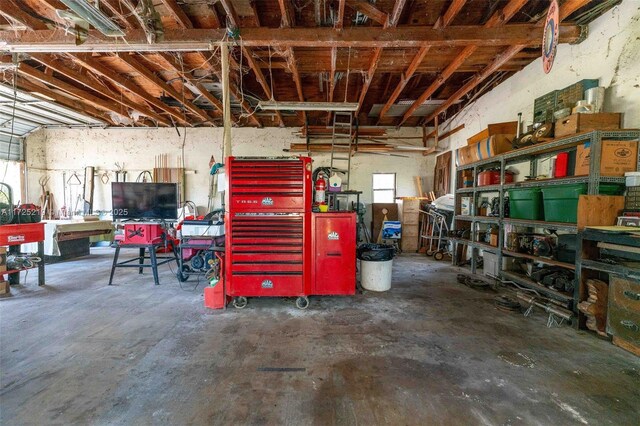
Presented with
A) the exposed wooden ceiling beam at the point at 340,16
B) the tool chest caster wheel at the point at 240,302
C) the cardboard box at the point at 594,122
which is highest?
the exposed wooden ceiling beam at the point at 340,16

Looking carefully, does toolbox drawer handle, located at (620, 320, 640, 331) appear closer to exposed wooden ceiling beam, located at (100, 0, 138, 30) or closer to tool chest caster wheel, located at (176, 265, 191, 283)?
tool chest caster wheel, located at (176, 265, 191, 283)

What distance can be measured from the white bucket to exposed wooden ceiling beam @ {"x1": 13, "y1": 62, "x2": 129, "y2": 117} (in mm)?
6300

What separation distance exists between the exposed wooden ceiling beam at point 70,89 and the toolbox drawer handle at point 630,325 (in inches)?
325

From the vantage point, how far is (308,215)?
10.1ft

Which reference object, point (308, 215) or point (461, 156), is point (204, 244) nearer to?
point (308, 215)

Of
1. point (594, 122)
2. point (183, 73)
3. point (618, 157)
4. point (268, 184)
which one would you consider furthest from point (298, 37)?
point (618, 157)

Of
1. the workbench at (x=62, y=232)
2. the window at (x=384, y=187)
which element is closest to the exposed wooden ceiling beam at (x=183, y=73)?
the workbench at (x=62, y=232)

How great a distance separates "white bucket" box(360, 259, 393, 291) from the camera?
3.63 metres

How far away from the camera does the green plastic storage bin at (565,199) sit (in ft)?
8.64

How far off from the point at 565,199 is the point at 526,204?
58cm

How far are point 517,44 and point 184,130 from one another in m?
7.75

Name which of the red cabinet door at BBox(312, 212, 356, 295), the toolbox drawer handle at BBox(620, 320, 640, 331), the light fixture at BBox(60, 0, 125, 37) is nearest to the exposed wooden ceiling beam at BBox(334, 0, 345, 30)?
the red cabinet door at BBox(312, 212, 356, 295)

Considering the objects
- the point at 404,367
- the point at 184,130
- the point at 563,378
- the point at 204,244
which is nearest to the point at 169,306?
the point at 204,244

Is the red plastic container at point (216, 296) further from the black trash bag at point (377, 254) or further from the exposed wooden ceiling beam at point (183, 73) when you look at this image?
the exposed wooden ceiling beam at point (183, 73)
